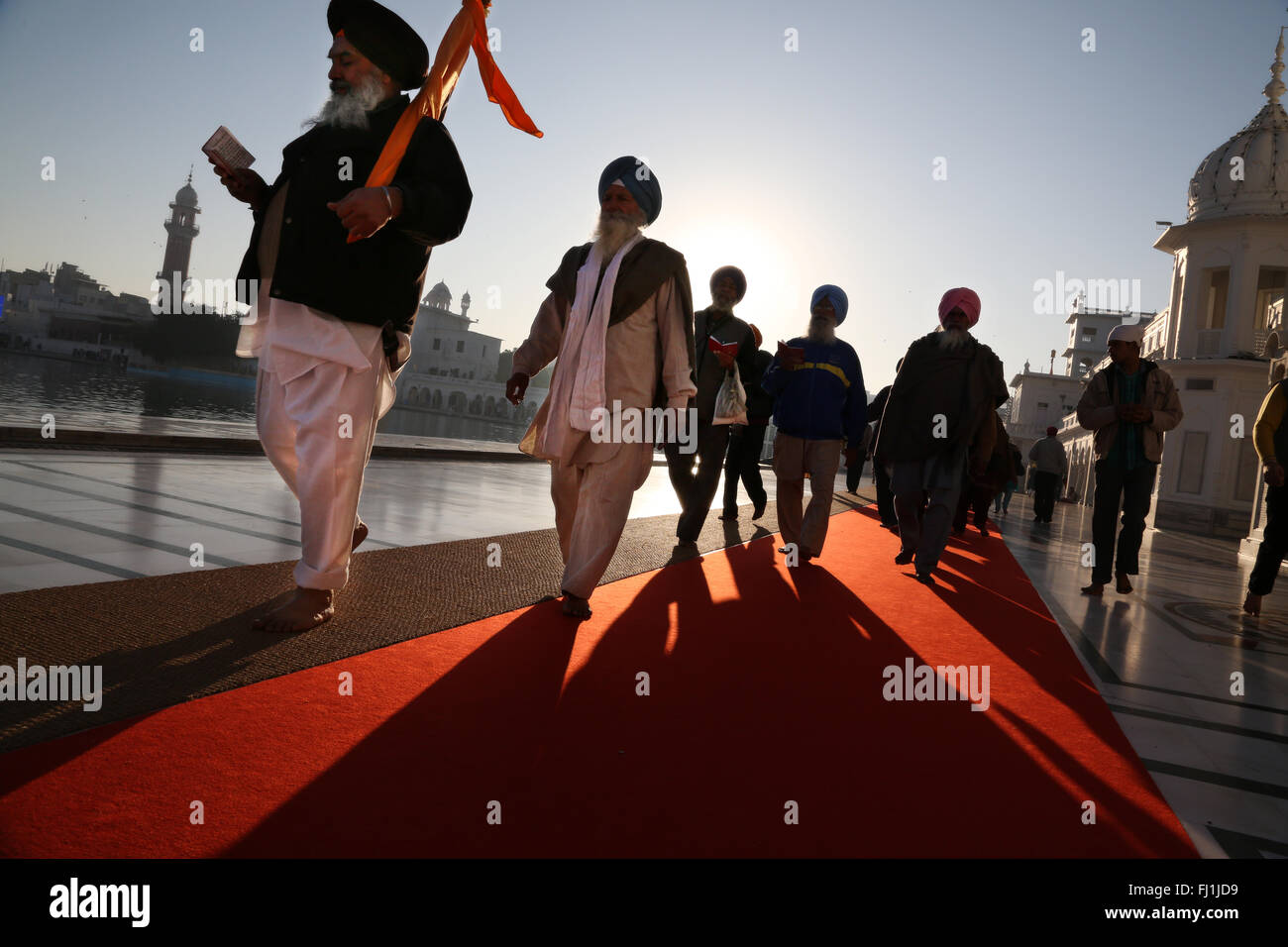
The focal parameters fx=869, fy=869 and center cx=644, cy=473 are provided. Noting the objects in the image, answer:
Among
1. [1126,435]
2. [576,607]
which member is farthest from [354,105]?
[1126,435]

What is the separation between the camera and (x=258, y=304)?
286 cm

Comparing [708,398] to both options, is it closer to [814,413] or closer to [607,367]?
[814,413]

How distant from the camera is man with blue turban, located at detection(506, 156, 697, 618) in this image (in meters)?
3.31

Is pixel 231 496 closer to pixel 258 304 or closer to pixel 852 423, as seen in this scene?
pixel 258 304

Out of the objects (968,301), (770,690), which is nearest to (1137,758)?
(770,690)

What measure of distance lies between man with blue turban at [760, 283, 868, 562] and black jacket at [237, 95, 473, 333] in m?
3.08

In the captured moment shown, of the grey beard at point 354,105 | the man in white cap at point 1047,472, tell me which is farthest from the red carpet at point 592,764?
the man in white cap at point 1047,472

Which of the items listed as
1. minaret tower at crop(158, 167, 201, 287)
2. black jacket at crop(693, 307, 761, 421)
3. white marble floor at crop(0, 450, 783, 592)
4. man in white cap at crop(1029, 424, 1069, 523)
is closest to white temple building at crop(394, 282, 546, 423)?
minaret tower at crop(158, 167, 201, 287)

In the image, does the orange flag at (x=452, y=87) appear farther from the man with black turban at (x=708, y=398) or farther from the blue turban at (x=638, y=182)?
the man with black turban at (x=708, y=398)

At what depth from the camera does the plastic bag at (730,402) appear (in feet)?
17.9

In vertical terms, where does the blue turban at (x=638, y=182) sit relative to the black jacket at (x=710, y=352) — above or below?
above

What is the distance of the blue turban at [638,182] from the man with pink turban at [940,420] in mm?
2408

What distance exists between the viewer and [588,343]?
3.38 meters

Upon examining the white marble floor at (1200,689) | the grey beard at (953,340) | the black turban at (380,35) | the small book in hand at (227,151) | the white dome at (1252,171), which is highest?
the white dome at (1252,171)
